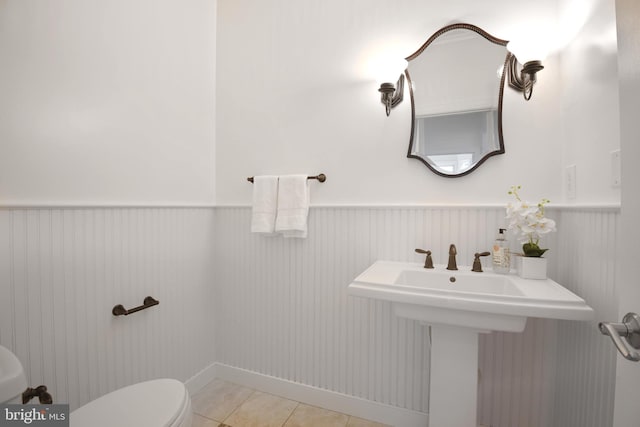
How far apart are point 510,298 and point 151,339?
163 cm

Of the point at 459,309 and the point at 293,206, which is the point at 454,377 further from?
the point at 293,206

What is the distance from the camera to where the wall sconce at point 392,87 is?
139 cm

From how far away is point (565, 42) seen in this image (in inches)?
46.8

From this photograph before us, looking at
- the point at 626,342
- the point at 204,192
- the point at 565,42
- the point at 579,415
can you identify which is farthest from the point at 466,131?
the point at 204,192

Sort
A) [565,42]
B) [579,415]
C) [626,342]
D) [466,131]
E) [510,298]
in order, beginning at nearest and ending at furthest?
[626,342] → [510,298] → [579,415] → [565,42] → [466,131]

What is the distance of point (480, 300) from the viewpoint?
90cm

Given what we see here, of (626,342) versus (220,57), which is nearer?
(626,342)

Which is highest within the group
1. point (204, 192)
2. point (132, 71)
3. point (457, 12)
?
point (457, 12)

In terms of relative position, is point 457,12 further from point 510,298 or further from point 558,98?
point 510,298

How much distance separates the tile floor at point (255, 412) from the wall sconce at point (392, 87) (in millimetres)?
1630

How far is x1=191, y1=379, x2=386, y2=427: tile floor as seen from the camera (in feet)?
4.82

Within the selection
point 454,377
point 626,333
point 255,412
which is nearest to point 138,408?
point 255,412

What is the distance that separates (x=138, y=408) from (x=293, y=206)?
3.41ft

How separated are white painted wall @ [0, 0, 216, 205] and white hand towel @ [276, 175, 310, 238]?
562 mm
